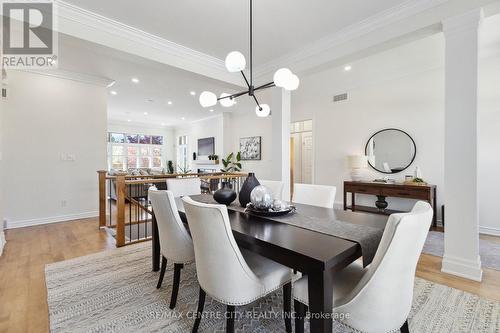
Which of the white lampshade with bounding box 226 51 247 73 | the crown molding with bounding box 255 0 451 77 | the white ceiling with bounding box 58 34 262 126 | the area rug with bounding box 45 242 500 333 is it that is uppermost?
the white ceiling with bounding box 58 34 262 126

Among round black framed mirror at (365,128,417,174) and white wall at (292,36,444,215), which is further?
round black framed mirror at (365,128,417,174)

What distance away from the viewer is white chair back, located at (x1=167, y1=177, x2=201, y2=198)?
2893mm

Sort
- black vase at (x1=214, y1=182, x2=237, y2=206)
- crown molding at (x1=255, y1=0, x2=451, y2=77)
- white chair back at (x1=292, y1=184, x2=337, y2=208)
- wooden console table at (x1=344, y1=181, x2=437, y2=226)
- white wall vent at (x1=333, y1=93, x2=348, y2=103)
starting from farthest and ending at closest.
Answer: white wall vent at (x1=333, y1=93, x2=348, y2=103), wooden console table at (x1=344, y1=181, x2=437, y2=226), crown molding at (x1=255, y1=0, x2=451, y2=77), white chair back at (x1=292, y1=184, x2=337, y2=208), black vase at (x1=214, y1=182, x2=237, y2=206)

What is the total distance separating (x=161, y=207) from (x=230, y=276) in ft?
2.79

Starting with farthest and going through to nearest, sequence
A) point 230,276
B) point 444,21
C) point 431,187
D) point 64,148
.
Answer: point 64,148 < point 431,187 < point 444,21 < point 230,276

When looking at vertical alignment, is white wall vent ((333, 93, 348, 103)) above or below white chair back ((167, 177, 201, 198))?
above

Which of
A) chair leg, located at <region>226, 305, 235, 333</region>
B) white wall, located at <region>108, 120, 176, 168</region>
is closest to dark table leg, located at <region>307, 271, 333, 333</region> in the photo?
chair leg, located at <region>226, 305, 235, 333</region>

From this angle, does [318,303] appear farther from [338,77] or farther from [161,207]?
[338,77]

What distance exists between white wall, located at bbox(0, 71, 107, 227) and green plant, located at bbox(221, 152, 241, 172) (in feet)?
12.5

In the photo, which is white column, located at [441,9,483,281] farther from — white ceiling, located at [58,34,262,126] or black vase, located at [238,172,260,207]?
white ceiling, located at [58,34,262,126]

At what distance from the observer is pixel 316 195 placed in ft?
7.82

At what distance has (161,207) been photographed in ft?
6.03

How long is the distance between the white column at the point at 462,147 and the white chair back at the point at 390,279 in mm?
1637

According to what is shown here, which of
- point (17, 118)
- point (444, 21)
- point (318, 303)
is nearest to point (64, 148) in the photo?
point (17, 118)
